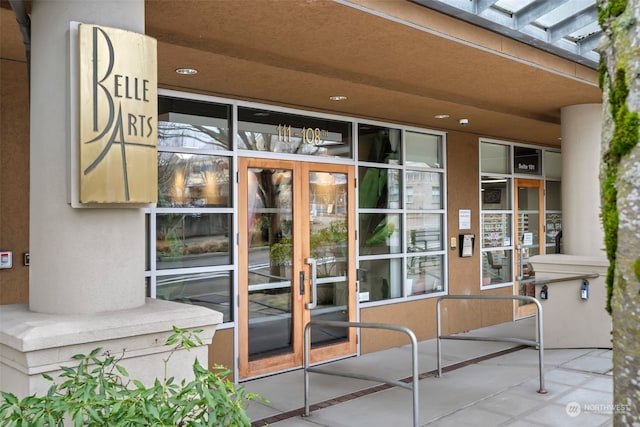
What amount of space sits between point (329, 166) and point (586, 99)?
2.88m

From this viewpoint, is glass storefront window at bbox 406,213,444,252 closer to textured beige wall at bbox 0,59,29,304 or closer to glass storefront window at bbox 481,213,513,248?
glass storefront window at bbox 481,213,513,248

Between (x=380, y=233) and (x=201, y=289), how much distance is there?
2.51 metres

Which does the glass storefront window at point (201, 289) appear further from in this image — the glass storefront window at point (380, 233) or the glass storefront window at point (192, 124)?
the glass storefront window at point (380, 233)

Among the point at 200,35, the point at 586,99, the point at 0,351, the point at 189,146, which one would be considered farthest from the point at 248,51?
the point at 586,99

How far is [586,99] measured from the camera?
6.38 metres

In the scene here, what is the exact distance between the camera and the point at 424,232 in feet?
25.0

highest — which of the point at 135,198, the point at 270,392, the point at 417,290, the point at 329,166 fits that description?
the point at 329,166

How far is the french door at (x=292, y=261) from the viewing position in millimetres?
5660

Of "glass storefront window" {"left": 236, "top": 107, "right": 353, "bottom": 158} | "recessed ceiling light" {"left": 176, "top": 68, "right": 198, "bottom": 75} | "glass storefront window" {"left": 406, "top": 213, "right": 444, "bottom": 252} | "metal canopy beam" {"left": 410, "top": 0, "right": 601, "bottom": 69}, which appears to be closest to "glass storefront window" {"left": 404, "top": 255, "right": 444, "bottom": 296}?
"glass storefront window" {"left": 406, "top": 213, "right": 444, "bottom": 252}

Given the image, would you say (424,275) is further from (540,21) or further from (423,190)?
(540,21)

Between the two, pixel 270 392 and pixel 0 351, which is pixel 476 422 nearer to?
pixel 270 392

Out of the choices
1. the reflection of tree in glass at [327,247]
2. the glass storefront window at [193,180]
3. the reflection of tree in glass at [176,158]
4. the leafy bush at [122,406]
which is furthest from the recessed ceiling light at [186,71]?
the leafy bush at [122,406]

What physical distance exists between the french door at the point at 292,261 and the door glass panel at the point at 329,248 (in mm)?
11

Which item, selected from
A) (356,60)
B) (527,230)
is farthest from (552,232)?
(356,60)
